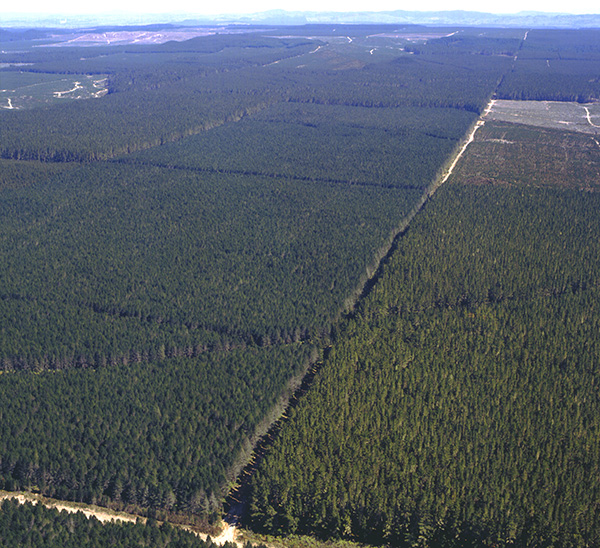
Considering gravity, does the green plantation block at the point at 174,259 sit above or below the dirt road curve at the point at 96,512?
above

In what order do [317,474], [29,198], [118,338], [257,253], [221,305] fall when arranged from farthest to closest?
1. [29,198]
2. [257,253]
3. [221,305]
4. [118,338]
5. [317,474]

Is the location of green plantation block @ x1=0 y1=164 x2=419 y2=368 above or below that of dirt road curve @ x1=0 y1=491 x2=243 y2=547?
above

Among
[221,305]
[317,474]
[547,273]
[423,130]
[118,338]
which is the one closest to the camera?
[317,474]

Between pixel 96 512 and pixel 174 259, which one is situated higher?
pixel 174 259

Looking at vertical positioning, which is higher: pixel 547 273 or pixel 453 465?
pixel 547 273

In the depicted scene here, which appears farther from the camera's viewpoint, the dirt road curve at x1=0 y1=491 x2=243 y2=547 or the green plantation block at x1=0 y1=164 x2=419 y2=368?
the green plantation block at x1=0 y1=164 x2=419 y2=368

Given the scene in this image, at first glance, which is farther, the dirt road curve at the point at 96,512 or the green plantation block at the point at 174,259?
the green plantation block at the point at 174,259

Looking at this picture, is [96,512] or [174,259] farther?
[174,259]

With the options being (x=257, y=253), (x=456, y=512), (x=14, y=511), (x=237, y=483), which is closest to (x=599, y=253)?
(x=257, y=253)

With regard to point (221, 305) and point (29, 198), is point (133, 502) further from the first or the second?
point (29, 198)

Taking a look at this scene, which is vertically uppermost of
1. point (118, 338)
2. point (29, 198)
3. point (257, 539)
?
point (29, 198)

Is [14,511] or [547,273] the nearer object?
[14,511]
